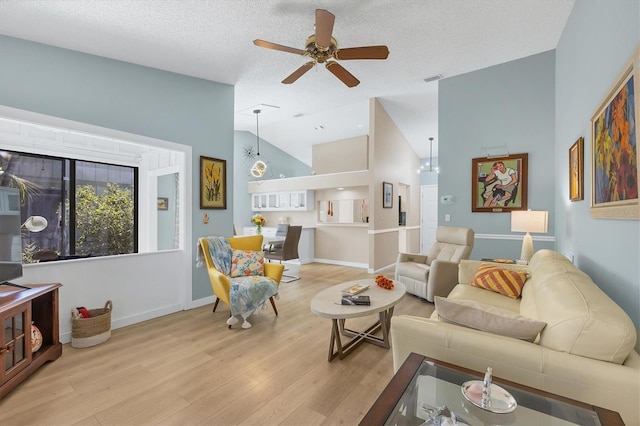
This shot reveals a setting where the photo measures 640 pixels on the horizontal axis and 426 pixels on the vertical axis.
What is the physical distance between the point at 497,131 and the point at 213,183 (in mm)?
4350

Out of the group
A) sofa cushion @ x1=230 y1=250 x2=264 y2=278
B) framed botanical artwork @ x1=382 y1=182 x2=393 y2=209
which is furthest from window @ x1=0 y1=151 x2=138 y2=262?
framed botanical artwork @ x1=382 y1=182 x2=393 y2=209

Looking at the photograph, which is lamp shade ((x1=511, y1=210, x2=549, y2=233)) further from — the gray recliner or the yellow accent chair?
the yellow accent chair

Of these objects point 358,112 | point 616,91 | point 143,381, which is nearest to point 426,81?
point 358,112

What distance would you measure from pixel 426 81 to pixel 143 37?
3.91 meters

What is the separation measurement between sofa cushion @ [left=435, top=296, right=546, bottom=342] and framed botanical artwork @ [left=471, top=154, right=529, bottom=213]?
3.49 metres

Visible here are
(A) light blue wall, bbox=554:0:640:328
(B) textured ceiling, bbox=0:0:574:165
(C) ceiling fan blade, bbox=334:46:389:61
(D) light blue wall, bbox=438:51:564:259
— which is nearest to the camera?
(A) light blue wall, bbox=554:0:640:328

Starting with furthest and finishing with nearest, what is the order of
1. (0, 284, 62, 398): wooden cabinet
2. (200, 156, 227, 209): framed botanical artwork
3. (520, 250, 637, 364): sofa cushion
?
(200, 156, 227, 209): framed botanical artwork
(0, 284, 62, 398): wooden cabinet
(520, 250, 637, 364): sofa cushion

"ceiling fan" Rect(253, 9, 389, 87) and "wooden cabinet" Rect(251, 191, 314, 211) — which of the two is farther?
"wooden cabinet" Rect(251, 191, 314, 211)

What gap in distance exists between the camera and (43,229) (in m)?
3.44

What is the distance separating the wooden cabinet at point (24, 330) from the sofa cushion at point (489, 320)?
2744 millimetres

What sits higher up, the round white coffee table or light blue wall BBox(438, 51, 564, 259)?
light blue wall BBox(438, 51, 564, 259)

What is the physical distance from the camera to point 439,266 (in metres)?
3.62

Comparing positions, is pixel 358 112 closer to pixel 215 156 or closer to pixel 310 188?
pixel 310 188

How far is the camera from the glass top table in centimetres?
94
